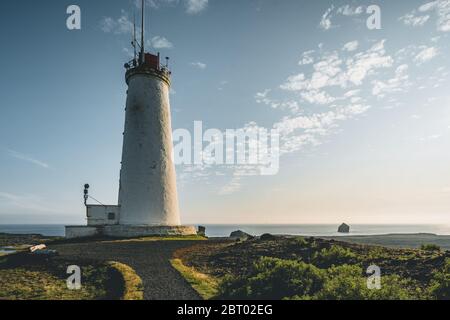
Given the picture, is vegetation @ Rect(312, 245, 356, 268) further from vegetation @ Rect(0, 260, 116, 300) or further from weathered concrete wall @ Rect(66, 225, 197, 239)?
weathered concrete wall @ Rect(66, 225, 197, 239)

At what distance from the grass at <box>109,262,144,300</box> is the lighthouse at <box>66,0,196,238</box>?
13.7 metres

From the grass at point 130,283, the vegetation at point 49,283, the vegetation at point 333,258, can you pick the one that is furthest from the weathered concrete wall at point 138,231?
the vegetation at point 333,258

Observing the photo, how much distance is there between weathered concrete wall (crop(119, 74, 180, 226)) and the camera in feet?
94.1

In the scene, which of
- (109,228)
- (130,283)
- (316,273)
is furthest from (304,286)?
(109,228)

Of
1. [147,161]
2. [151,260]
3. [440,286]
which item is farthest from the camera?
[147,161]

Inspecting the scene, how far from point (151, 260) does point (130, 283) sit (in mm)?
5140

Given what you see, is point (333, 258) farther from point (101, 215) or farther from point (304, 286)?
point (101, 215)

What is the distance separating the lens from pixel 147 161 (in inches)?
1150

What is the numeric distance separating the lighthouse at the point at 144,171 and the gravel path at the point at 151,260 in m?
5.41

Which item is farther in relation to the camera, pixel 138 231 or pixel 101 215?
pixel 101 215

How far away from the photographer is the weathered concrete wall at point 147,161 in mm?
28688

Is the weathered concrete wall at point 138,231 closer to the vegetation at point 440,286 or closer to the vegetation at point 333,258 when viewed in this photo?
the vegetation at point 333,258

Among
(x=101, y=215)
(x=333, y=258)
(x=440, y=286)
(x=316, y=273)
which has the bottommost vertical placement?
(x=333, y=258)
